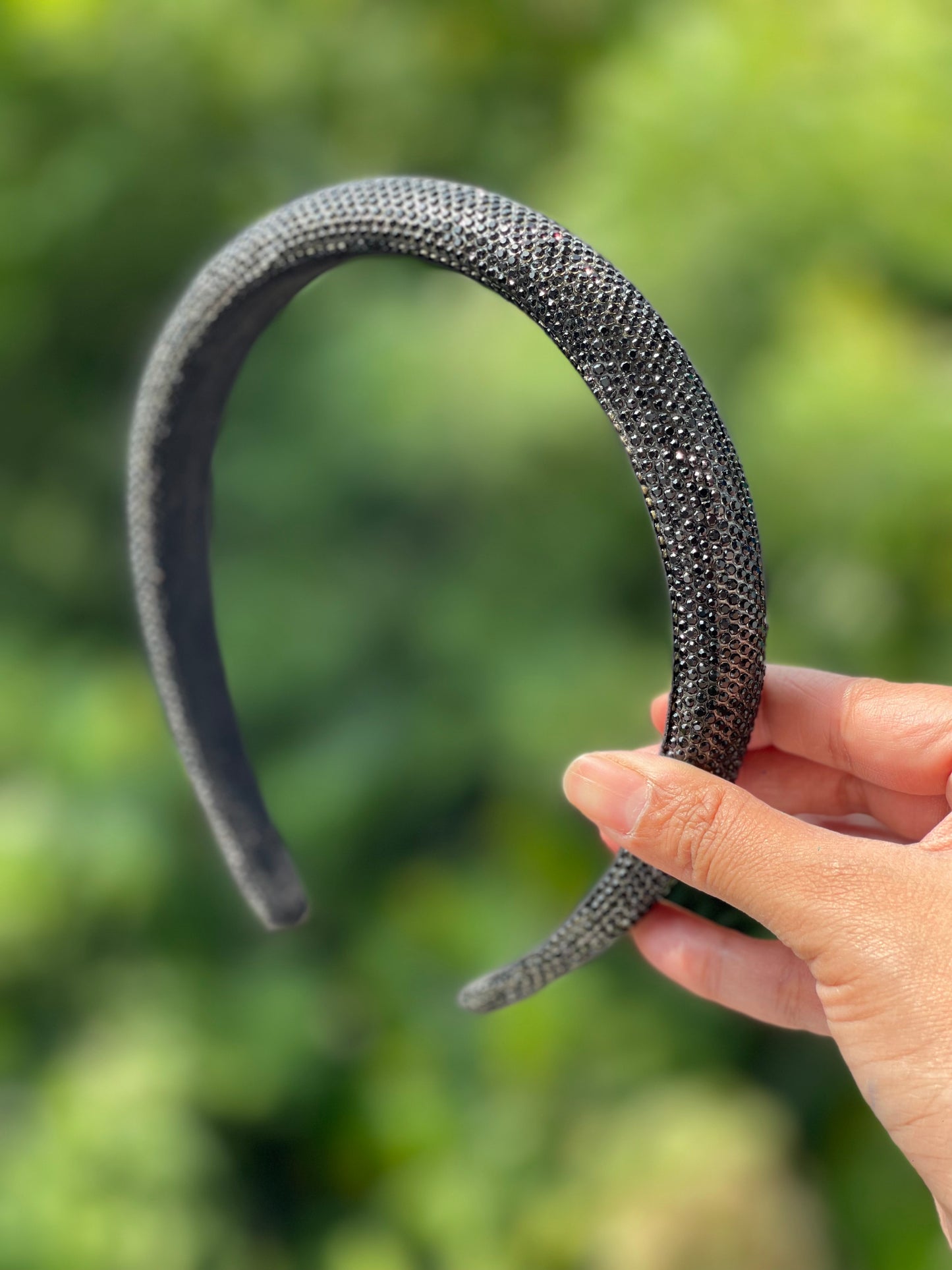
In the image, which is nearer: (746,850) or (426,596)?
(746,850)

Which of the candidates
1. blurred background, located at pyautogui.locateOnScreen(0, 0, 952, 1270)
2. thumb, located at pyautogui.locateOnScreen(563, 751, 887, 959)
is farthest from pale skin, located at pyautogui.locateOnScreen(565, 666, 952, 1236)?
blurred background, located at pyautogui.locateOnScreen(0, 0, 952, 1270)

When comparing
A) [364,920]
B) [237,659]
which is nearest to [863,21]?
[237,659]

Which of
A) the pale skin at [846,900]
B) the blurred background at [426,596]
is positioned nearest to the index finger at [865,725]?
the pale skin at [846,900]

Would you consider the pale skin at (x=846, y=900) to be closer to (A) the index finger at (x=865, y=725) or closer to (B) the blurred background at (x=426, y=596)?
(A) the index finger at (x=865, y=725)

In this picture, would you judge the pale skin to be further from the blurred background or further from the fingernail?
the blurred background

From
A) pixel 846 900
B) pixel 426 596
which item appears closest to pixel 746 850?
pixel 846 900

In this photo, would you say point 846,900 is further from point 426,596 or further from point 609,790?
point 426,596

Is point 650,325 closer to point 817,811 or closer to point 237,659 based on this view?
point 817,811
